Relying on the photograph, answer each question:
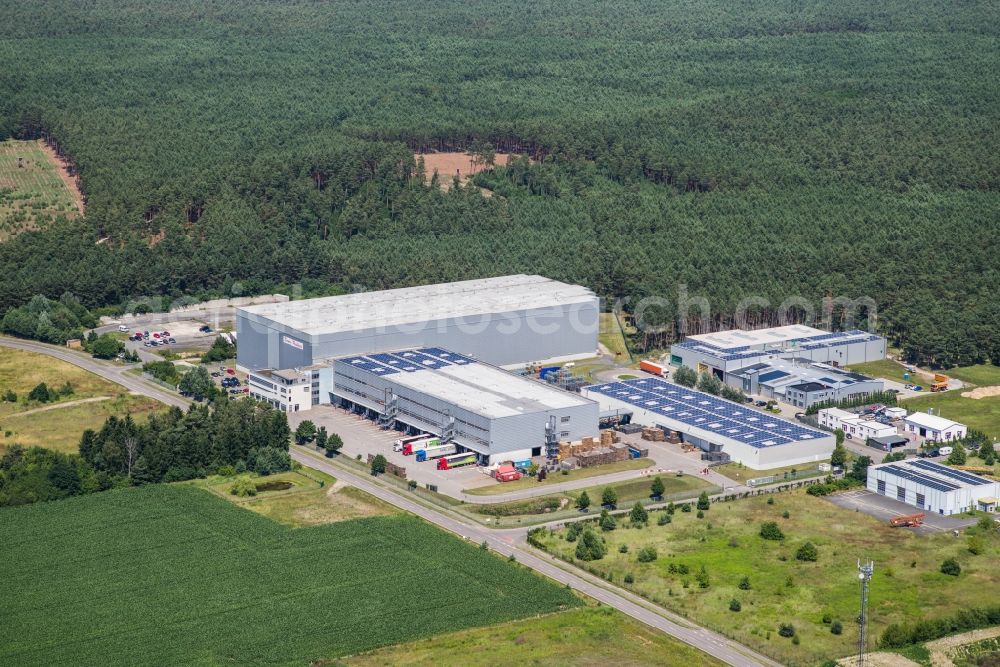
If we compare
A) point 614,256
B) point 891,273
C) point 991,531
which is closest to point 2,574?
point 991,531

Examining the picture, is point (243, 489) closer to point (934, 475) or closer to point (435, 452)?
point (435, 452)

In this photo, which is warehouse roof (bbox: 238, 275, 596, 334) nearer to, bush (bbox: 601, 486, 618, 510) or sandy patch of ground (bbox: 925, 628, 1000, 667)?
bush (bbox: 601, 486, 618, 510)

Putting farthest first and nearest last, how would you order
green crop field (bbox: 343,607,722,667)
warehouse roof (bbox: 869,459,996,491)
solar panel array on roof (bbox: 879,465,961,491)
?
warehouse roof (bbox: 869,459,996,491)
solar panel array on roof (bbox: 879,465,961,491)
green crop field (bbox: 343,607,722,667)

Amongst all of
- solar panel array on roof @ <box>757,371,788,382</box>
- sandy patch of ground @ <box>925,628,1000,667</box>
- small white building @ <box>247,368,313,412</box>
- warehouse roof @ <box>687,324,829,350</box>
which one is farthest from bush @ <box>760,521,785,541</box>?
small white building @ <box>247,368,313,412</box>

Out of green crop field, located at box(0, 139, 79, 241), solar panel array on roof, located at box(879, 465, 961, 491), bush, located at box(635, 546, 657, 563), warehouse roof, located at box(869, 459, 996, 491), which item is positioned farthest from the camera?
green crop field, located at box(0, 139, 79, 241)

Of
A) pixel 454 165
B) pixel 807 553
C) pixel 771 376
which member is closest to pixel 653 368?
pixel 771 376

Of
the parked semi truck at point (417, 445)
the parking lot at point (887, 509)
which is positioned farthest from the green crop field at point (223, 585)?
the parking lot at point (887, 509)

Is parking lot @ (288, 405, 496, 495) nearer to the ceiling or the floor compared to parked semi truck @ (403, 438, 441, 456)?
nearer to the floor
